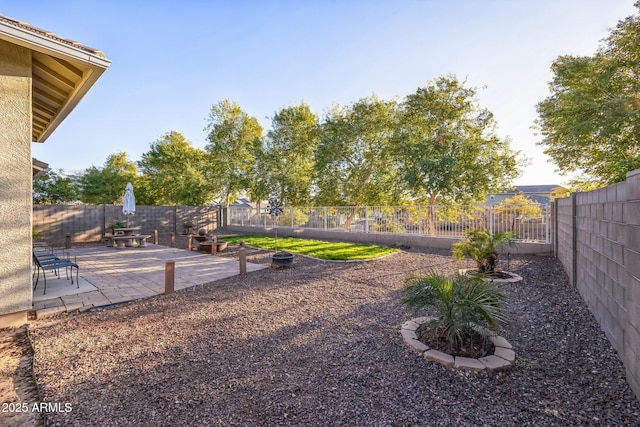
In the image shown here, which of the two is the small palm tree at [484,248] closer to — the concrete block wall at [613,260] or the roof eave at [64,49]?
the concrete block wall at [613,260]

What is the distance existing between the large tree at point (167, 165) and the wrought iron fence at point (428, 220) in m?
12.2

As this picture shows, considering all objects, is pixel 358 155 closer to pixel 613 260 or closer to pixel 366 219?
pixel 366 219

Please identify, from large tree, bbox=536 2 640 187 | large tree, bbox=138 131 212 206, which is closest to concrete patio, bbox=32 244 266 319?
large tree, bbox=536 2 640 187

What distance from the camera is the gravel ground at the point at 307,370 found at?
217 centimetres

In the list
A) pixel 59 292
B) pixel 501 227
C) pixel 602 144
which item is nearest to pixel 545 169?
pixel 602 144

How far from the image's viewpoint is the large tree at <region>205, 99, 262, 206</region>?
2292 centimetres

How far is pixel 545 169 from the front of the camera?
1570 cm

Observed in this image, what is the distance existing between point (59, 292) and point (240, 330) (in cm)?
416

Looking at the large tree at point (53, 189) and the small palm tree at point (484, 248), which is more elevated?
the large tree at point (53, 189)

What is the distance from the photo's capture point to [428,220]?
36.6ft

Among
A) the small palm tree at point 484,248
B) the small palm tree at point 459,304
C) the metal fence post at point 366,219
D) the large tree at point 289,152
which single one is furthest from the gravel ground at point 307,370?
the large tree at point 289,152

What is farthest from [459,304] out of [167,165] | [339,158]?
[167,165]

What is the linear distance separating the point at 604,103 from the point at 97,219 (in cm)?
2404

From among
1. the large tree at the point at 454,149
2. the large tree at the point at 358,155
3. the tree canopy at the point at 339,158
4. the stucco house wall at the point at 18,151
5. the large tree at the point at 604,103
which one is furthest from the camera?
the large tree at the point at 358,155
